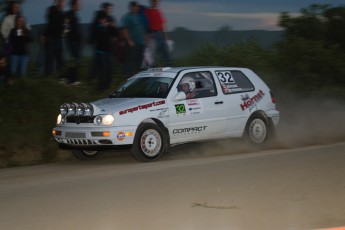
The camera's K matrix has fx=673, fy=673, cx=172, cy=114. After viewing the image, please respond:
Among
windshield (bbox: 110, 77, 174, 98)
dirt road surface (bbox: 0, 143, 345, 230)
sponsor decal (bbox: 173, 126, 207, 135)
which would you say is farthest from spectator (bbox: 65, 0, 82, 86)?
sponsor decal (bbox: 173, 126, 207, 135)

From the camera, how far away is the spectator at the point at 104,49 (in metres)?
15.0

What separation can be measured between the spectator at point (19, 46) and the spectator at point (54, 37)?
581 mm

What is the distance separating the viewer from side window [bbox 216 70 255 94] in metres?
12.9

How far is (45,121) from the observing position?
13.1 metres

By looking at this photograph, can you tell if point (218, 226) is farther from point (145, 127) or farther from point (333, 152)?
point (333, 152)

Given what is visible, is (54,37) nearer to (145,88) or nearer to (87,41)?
(87,41)

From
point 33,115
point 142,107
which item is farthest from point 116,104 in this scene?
point 33,115

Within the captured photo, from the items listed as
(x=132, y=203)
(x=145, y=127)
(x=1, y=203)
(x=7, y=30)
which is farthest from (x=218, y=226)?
(x=7, y=30)

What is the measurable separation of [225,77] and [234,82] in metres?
0.28

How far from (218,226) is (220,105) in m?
5.86

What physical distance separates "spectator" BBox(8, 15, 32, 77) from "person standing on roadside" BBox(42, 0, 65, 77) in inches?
22.8

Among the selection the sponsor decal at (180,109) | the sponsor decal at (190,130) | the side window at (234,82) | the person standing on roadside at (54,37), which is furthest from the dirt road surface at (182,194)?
the person standing on roadside at (54,37)

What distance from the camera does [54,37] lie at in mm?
14859

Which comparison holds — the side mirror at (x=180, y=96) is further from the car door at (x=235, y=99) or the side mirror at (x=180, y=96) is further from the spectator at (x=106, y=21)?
the spectator at (x=106, y=21)
